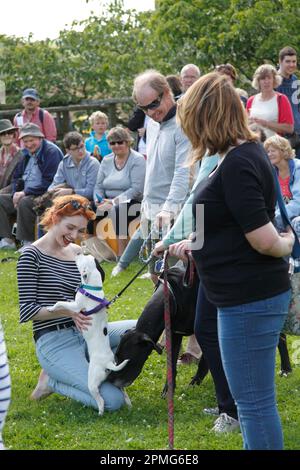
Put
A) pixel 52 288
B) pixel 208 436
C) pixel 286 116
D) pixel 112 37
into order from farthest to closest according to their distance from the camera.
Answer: pixel 112 37 < pixel 286 116 < pixel 52 288 < pixel 208 436

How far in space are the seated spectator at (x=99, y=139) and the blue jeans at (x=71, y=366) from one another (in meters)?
6.41

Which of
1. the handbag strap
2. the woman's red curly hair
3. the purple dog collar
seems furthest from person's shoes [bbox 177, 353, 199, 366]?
the handbag strap

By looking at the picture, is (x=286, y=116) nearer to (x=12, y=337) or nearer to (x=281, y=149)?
(x=281, y=149)

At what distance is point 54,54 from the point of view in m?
16.8

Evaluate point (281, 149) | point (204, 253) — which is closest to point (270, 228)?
point (204, 253)

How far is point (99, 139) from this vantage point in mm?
12211

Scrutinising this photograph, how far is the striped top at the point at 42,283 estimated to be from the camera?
568cm

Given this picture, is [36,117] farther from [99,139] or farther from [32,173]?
[32,173]

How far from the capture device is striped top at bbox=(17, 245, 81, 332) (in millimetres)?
5676

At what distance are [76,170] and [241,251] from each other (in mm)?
7472

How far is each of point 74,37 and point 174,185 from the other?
437 inches

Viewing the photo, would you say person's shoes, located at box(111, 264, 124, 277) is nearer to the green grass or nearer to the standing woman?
the green grass

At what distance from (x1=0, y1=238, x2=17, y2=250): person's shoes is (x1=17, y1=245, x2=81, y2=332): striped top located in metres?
6.36

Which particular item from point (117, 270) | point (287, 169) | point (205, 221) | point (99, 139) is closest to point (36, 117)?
point (99, 139)
